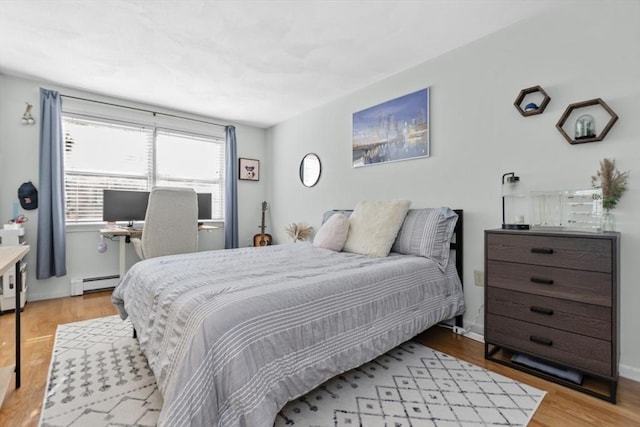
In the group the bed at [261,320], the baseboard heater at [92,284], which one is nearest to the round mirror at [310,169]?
the bed at [261,320]

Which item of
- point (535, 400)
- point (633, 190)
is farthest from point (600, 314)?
point (633, 190)

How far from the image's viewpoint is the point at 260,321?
1183mm

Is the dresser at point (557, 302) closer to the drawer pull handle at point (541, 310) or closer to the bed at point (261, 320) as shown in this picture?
the drawer pull handle at point (541, 310)

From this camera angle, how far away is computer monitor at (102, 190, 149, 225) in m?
3.45

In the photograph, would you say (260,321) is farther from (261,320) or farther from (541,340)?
(541,340)

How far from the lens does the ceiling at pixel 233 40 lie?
2016 millimetres

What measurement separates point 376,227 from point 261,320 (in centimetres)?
156

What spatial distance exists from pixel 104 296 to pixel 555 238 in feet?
14.2

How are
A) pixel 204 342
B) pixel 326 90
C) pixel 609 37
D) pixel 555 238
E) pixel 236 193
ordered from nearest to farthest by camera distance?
1. pixel 204 342
2. pixel 555 238
3. pixel 609 37
4. pixel 326 90
5. pixel 236 193

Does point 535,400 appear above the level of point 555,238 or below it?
below

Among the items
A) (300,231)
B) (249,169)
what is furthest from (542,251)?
(249,169)

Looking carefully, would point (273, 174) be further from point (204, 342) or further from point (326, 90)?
point (204, 342)

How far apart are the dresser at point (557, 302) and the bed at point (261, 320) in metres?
0.41

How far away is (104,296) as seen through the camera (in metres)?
3.44
